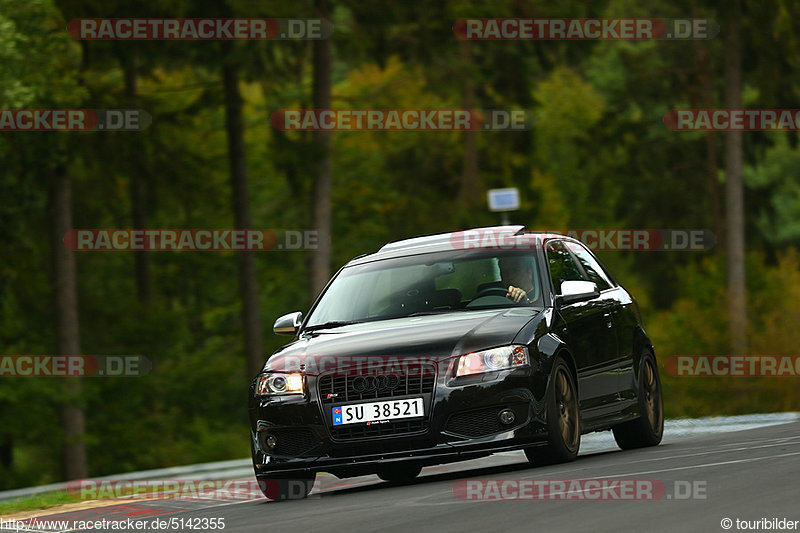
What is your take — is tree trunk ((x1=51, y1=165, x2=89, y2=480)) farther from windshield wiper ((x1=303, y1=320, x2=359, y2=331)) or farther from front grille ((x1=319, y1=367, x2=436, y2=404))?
front grille ((x1=319, y1=367, x2=436, y2=404))

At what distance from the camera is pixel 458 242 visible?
12156mm

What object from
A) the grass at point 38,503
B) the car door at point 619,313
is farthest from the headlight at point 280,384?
the grass at point 38,503

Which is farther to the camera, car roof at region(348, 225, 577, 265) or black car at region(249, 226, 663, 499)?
car roof at region(348, 225, 577, 265)

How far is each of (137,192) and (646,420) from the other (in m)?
30.1

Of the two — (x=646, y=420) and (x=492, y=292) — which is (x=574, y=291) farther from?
(x=646, y=420)

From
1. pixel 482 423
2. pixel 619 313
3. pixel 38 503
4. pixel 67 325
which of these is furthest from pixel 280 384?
pixel 67 325

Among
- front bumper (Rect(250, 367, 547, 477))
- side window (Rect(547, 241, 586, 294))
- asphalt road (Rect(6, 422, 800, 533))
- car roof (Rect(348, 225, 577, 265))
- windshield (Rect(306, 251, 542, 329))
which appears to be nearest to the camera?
asphalt road (Rect(6, 422, 800, 533))

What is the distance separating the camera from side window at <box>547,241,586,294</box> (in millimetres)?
11773

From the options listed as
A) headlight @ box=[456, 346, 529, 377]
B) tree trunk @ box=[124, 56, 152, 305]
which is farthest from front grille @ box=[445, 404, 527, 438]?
tree trunk @ box=[124, 56, 152, 305]

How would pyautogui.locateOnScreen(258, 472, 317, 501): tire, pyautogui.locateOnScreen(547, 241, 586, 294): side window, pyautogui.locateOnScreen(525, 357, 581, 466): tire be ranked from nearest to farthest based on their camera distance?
pyautogui.locateOnScreen(525, 357, 581, 466): tire < pyautogui.locateOnScreen(258, 472, 317, 501): tire < pyautogui.locateOnScreen(547, 241, 586, 294): side window

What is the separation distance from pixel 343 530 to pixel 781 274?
35.6 meters

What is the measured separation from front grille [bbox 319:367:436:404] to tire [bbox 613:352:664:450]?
3.16m

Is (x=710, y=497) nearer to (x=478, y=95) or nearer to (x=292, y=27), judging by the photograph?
(x=292, y=27)

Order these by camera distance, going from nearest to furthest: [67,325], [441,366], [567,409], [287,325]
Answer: [441,366] < [567,409] < [287,325] < [67,325]
